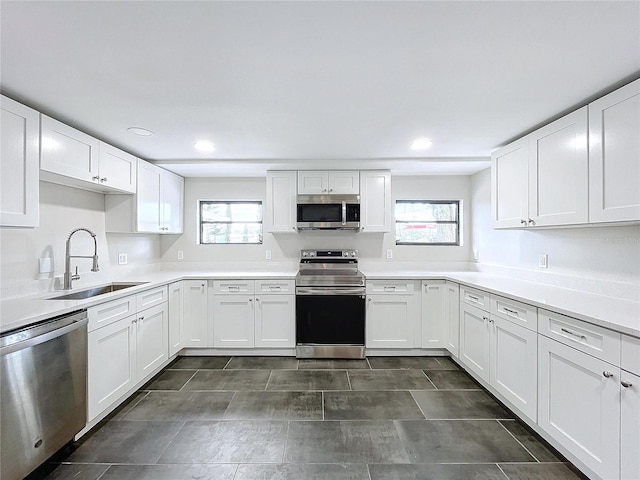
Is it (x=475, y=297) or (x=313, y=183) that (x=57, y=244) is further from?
(x=475, y=297)

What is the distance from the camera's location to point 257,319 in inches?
131

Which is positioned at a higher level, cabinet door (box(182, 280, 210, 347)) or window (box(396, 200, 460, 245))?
window (box(396, 200, 460, 245))

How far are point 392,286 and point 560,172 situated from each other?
5.89 ft

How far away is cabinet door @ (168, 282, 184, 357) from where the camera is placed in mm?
3051

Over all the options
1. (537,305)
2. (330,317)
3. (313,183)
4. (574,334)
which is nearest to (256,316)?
(330,317)

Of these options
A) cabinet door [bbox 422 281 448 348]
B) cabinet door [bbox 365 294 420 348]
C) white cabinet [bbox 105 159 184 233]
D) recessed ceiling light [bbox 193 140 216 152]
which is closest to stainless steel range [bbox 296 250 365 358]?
cabinet door [bbox 365 294 420 348]

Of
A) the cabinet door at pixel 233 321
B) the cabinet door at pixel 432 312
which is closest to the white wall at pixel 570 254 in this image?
the cabinet door at pixel 432 312

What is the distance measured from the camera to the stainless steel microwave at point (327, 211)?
3.52 meters

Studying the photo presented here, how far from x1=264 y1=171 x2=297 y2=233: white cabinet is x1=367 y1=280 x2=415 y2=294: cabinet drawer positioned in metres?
1.14

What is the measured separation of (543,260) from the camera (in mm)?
2672

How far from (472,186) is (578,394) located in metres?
2.80

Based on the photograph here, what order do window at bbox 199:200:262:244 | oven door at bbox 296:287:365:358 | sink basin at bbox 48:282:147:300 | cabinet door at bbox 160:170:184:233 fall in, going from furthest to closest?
window at bbox 199:200:262:244, cabinet door at bbox 160:170:184:233, oven door at bbox 296:287:365:358, sink basin at bbox 48:282:147:300

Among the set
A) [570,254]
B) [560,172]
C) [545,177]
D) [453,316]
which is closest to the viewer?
[560,172]

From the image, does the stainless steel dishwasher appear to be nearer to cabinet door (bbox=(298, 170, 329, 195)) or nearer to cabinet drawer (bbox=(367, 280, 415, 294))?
cabinet door (bbox=(298, 170, 329, 195))
